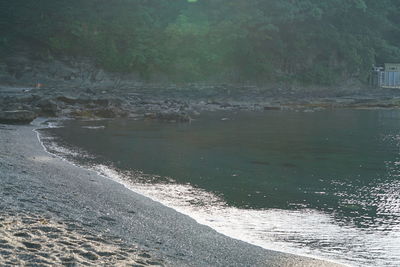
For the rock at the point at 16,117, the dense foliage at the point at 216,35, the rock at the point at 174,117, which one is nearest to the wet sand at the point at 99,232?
the rock at the point at 16,117

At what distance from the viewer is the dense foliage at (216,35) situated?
5628 centimetres

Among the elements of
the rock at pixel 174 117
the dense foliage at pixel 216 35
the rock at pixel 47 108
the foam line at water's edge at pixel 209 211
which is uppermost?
the dense foliage at pixel 216 35

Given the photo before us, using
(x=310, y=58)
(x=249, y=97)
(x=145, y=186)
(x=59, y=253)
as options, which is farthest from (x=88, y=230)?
(x=310, y=58)

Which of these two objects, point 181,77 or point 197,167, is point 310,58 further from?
point 197,167

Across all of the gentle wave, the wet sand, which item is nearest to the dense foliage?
the gentle wave

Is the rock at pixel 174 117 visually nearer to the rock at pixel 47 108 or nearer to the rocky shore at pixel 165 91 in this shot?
the rock at pixel 47 108

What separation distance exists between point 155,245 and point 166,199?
3809 millimetres

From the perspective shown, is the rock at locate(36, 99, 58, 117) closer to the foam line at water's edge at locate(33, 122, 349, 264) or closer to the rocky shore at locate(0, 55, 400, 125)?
the rocky shore at locate(0, 55, 400, 125)

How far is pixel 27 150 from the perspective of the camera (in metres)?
16.1

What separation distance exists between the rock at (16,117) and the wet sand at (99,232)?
13775 millimetres

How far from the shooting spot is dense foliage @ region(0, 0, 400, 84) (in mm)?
56281

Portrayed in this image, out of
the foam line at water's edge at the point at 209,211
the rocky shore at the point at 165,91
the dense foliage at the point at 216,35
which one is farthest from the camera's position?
the dense foliage at the point at 216,35

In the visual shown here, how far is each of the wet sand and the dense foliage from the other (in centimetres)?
4748

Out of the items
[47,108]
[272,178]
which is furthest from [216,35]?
[272,178]
